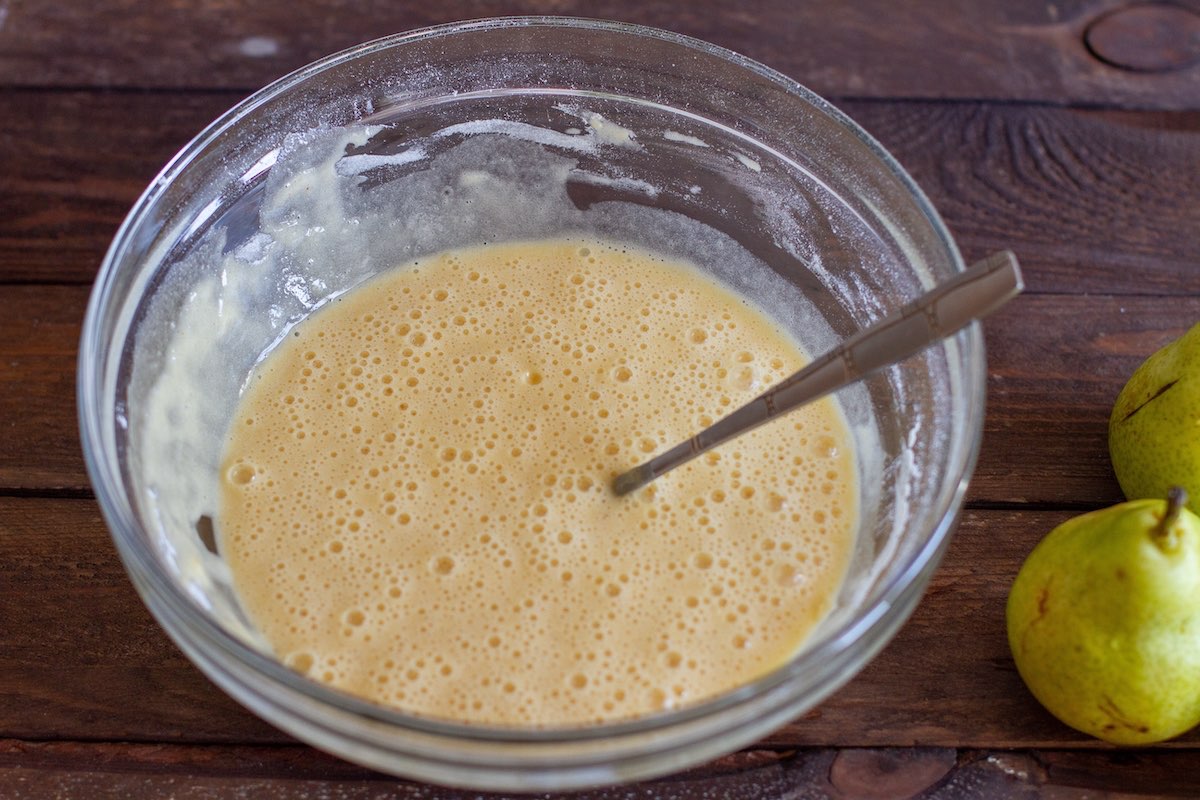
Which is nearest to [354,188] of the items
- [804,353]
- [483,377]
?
[483,377]

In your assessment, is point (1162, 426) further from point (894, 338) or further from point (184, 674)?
point (184, 674)

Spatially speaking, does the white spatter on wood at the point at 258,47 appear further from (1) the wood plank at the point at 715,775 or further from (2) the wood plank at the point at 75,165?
(1) the wood plank at the point at 715,775

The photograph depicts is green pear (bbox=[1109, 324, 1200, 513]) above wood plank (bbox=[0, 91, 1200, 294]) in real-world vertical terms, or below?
below

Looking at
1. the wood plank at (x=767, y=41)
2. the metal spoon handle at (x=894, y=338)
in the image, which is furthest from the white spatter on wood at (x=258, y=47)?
the metal spoon handle at (x=894, y=338)

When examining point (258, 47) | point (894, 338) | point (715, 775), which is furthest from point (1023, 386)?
point (258, 47)

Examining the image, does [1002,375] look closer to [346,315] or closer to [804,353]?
[804,353]

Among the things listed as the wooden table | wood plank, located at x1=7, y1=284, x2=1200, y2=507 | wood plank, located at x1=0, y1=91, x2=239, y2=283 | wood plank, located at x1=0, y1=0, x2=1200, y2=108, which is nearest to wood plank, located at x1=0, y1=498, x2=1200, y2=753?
the wooden table

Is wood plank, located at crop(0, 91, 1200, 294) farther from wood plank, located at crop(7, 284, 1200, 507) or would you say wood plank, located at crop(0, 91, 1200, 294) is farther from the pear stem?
the pear stem
